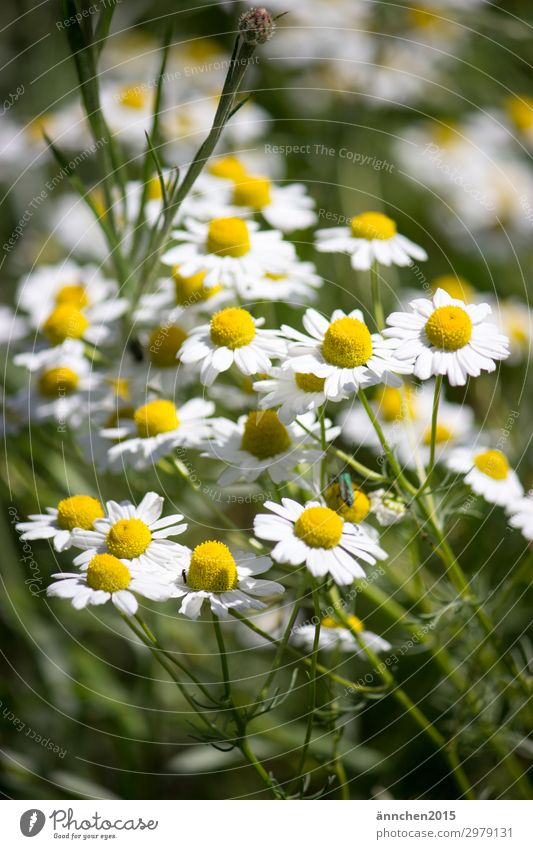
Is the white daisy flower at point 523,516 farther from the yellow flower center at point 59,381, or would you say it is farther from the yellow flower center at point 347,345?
the yellow flower center at point 59,381

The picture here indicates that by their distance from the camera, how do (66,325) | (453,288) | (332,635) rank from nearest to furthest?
(332,635) → (66,325) → (453,288)

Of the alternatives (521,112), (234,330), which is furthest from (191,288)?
(521,112)

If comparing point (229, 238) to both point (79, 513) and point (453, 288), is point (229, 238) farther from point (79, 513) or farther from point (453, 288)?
point (453, 288)

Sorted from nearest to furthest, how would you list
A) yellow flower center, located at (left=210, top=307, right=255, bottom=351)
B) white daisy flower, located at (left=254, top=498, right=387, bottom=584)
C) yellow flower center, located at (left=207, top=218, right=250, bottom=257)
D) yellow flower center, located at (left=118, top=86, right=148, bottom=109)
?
1. white daisy flower, located at (left=254, top=498, right=387, bottom=584)
2. yellow flower center, located at (left=210, top=307, right=255, bottom=351)
3. yellow flower center, located at (left=207, top=218, right=250, bottom=257)
4. yellow flower center, located at (left=118, top=86, right=148, bottom=109)

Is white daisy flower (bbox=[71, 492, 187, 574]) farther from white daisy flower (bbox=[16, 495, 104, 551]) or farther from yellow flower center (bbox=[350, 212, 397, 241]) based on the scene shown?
yellow flower center (bbox=[350, 212, 397, 241])

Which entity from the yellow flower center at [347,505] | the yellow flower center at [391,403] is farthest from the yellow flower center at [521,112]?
the yellow flower center at [347,505]

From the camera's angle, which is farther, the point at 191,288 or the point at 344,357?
the point at 191,288

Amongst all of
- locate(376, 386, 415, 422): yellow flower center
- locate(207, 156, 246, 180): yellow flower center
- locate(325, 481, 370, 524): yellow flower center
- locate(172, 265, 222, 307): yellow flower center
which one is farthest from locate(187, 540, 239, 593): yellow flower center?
locate(207, 156, 246, 180): yellow flower center
